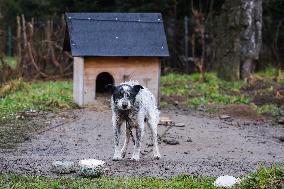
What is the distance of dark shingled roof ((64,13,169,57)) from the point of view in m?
13.7

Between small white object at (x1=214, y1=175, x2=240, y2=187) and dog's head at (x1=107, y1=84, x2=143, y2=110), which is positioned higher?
dog's head at (x1=107, y1=84, x2=143, y2=110)

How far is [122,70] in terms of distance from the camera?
14.1m

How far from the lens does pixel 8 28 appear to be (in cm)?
2664

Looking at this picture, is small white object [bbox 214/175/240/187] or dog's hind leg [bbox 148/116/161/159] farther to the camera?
dog's hind leg [bbox 148/116/161/159]

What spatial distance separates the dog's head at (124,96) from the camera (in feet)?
27.9

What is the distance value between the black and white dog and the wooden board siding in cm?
469

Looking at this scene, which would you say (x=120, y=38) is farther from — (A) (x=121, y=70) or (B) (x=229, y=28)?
(B) (x=229, y=28)

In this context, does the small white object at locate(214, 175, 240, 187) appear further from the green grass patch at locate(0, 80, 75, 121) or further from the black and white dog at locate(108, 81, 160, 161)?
the green grass patch at locate(0, 80, 75, 121)

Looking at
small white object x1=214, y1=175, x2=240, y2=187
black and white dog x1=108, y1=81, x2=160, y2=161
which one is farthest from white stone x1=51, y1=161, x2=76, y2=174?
small white object x1=214, y1=175, x2=240, y2=187

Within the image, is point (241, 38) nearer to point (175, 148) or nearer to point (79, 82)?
point (79, 82)

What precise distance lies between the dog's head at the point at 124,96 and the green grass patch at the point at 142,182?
1158mm

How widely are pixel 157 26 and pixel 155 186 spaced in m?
7.55

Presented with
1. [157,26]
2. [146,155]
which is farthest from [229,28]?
[146,155]

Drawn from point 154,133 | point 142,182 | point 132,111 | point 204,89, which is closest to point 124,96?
point 132,111
